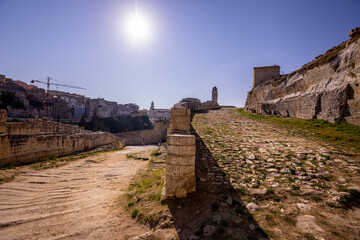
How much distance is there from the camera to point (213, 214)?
8.63ft

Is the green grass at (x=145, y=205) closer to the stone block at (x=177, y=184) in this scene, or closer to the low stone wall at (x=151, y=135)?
the stone block at (x=177, y=184)

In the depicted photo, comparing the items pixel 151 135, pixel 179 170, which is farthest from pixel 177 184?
pixel 151 135

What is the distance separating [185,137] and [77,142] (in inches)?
467

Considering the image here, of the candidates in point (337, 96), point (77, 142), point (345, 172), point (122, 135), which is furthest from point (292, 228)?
point (122, 135)

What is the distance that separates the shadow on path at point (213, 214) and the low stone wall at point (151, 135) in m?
19.0

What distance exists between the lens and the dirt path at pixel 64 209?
2.88 meters

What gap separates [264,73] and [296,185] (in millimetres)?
31187

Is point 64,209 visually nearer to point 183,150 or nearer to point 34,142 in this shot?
point 183,150

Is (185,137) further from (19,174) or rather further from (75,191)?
(19,174)

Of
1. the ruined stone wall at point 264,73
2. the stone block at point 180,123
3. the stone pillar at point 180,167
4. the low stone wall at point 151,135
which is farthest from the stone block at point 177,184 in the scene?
the ruined stone wall at point 264,73

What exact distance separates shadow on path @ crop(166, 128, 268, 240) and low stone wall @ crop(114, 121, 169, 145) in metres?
19.0

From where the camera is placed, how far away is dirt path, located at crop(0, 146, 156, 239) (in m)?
2.88

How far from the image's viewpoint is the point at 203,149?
18.9 feet

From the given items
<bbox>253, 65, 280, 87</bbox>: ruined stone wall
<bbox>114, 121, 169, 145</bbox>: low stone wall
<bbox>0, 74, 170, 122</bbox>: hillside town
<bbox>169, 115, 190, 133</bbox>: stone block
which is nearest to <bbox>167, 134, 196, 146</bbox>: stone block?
<bbox>169, 115, 190, 133</bbox>: stone block
